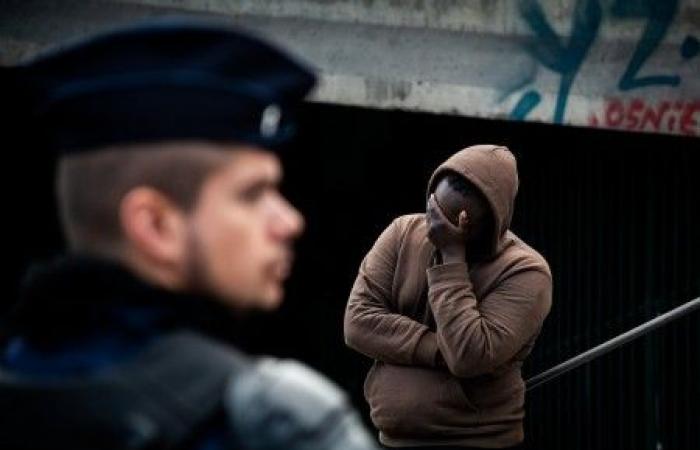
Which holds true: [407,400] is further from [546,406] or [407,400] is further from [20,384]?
[546,406]

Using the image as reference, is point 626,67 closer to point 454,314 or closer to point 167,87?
point 454,314

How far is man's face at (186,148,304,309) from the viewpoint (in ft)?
4.95

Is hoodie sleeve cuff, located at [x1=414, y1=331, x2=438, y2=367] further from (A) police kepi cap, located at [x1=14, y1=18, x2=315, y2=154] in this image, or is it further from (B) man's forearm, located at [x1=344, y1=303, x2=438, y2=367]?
(A) police kepi cap, located at [x1=14, y1=18, x2=315, y2=154]

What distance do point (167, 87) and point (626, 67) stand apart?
527 cm

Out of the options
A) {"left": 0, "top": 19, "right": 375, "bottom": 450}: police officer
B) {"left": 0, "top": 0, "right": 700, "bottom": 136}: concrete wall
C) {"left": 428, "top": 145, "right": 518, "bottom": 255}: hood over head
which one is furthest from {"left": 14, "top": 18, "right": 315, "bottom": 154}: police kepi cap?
{"left": 0, "top": 0, "right": 700, "bottom": 136}: concrete wall

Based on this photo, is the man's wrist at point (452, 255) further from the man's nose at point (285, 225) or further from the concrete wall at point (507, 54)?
the man's nose at point (285, 225)

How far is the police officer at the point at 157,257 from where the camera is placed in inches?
56.4

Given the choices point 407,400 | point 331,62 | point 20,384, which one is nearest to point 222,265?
point 20,384

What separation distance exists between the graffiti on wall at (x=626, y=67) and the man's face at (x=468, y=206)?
7.25 ft

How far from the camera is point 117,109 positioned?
1.52 meters

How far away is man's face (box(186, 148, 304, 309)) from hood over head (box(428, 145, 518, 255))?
276 cm

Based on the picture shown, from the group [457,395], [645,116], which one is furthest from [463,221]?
[645,116]

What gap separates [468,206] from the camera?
429cm

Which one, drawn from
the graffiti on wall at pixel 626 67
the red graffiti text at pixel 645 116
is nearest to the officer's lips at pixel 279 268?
the graffiti on wall at pixel 626 67
